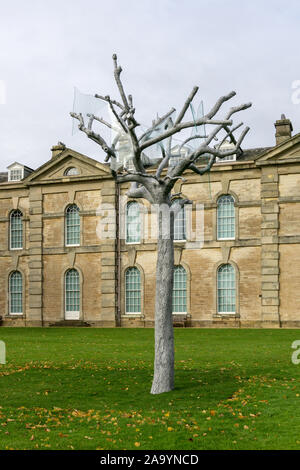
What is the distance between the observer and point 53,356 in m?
21.6

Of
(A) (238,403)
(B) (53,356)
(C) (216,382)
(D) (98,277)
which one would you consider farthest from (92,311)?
(A) (238,403)

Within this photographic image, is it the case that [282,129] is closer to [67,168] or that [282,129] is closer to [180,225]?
[180,225]

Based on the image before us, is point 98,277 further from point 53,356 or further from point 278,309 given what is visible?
point 53,356

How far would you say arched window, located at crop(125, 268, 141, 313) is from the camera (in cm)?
3897

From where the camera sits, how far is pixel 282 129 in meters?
38.5

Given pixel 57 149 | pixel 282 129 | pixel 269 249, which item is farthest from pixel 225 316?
pixel 57 149

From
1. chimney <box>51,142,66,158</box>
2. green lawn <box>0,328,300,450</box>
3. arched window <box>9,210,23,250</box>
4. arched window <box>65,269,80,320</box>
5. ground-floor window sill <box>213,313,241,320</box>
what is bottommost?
green lawn <box>0,328,300,450</box>

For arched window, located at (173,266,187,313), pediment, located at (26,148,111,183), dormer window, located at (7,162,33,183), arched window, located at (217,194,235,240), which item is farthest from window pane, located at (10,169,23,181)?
arched window, located at (217,194,235,240)

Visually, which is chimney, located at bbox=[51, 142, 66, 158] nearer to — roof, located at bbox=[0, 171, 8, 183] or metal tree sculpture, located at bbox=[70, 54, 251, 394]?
roof, located at bbox=[0, 171, 8, 183]

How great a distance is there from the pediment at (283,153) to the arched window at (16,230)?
648 inches

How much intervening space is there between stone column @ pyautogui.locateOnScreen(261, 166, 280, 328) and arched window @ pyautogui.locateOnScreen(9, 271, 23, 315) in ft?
53.2

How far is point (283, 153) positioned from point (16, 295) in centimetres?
1959
